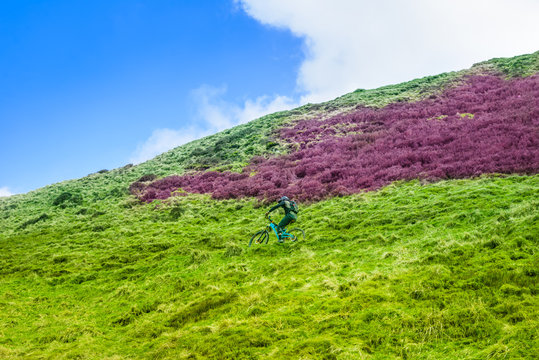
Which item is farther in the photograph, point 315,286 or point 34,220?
point 34,220

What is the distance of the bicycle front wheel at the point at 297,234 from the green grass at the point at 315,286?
532 mm

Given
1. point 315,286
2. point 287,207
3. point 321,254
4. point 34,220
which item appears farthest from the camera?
point 34,220

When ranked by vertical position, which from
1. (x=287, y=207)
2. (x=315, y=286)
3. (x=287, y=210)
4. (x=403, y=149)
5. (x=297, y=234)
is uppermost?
(x=403, y=149)

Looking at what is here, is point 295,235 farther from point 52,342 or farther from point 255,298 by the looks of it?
point 52,342

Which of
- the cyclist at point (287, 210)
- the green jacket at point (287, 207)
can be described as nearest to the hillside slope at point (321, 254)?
the cyclist at point (287, 210)

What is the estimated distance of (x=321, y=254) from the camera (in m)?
13.0

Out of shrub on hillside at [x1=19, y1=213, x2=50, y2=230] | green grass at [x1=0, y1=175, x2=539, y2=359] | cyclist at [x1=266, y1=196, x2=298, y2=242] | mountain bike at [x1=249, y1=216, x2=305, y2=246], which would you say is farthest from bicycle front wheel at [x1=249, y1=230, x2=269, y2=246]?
shrub on hillside at [x1=19, y1=213, x2=50, y2=230]

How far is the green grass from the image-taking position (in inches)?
263

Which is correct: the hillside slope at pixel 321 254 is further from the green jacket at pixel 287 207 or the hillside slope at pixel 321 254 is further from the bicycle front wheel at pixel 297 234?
the green jacket at pixel 287 207

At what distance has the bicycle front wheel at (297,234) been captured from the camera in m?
15.5

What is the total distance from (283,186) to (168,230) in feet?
28.5

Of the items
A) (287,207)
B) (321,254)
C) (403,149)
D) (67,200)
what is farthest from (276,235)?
(67,200)

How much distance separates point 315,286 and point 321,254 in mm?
3361

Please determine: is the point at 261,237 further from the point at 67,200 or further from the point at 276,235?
the point at 67,200
